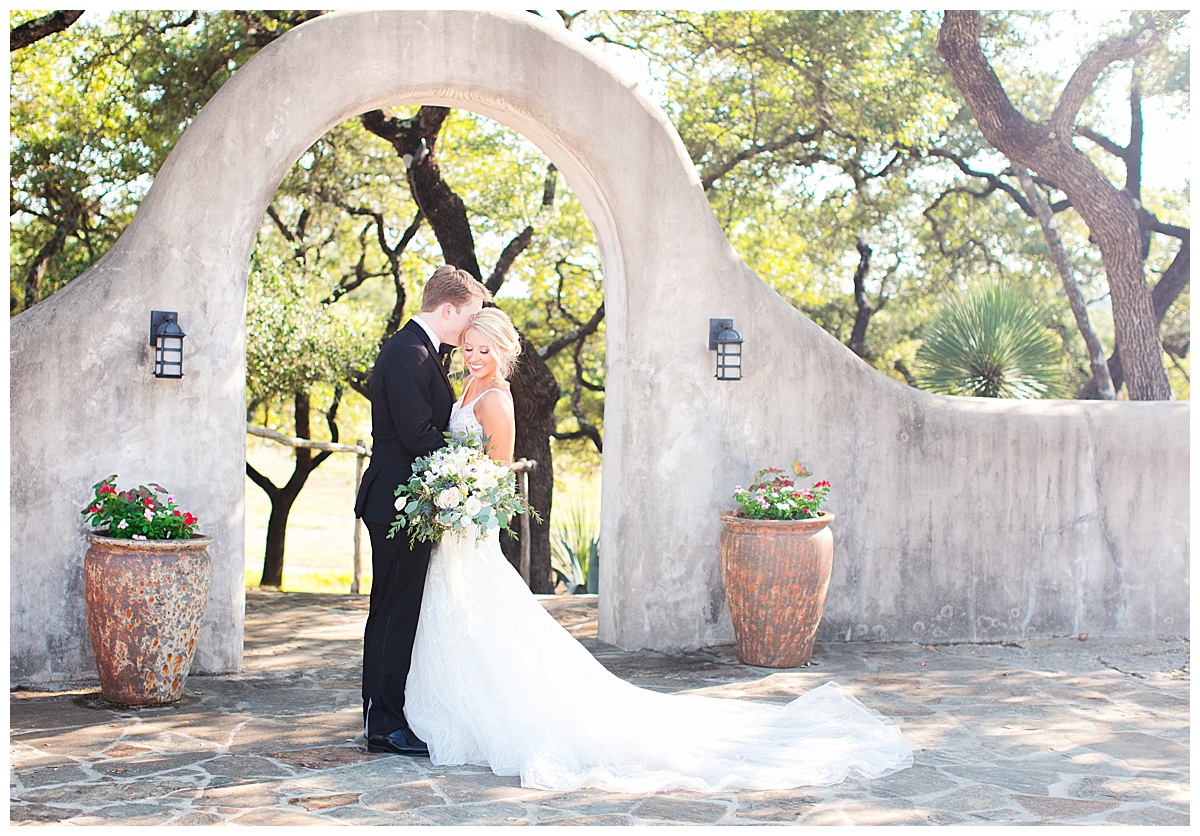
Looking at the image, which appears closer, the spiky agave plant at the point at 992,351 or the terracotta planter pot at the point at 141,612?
the terracotta planter pot at the point at 141,612

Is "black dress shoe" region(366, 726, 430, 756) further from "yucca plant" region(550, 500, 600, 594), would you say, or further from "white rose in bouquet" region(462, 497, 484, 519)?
"yucca plant" region(550, 500, 600, 594)

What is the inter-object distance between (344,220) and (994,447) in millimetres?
11186

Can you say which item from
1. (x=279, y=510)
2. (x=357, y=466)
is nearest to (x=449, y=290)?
(x=357, y=466)

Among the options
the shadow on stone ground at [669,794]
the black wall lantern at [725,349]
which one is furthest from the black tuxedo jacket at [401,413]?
the black wall lantern at [725,349]

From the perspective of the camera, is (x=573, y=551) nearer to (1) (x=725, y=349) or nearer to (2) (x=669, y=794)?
(1) (x=725, y=349)

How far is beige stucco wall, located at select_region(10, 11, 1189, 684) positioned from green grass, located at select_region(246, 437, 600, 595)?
5.25 m

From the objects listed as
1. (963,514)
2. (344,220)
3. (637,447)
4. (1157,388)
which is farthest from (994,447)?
(344,220)

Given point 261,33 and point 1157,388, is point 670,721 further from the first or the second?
point 261,33

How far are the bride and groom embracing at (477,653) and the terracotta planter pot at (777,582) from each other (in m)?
1.39

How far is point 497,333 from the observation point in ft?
14.7

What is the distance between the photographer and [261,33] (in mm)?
10562

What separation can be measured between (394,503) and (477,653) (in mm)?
698

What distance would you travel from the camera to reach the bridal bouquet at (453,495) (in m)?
4.32

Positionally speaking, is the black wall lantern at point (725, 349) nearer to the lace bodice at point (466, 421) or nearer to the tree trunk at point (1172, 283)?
the lace bodice at point (466, 421)
